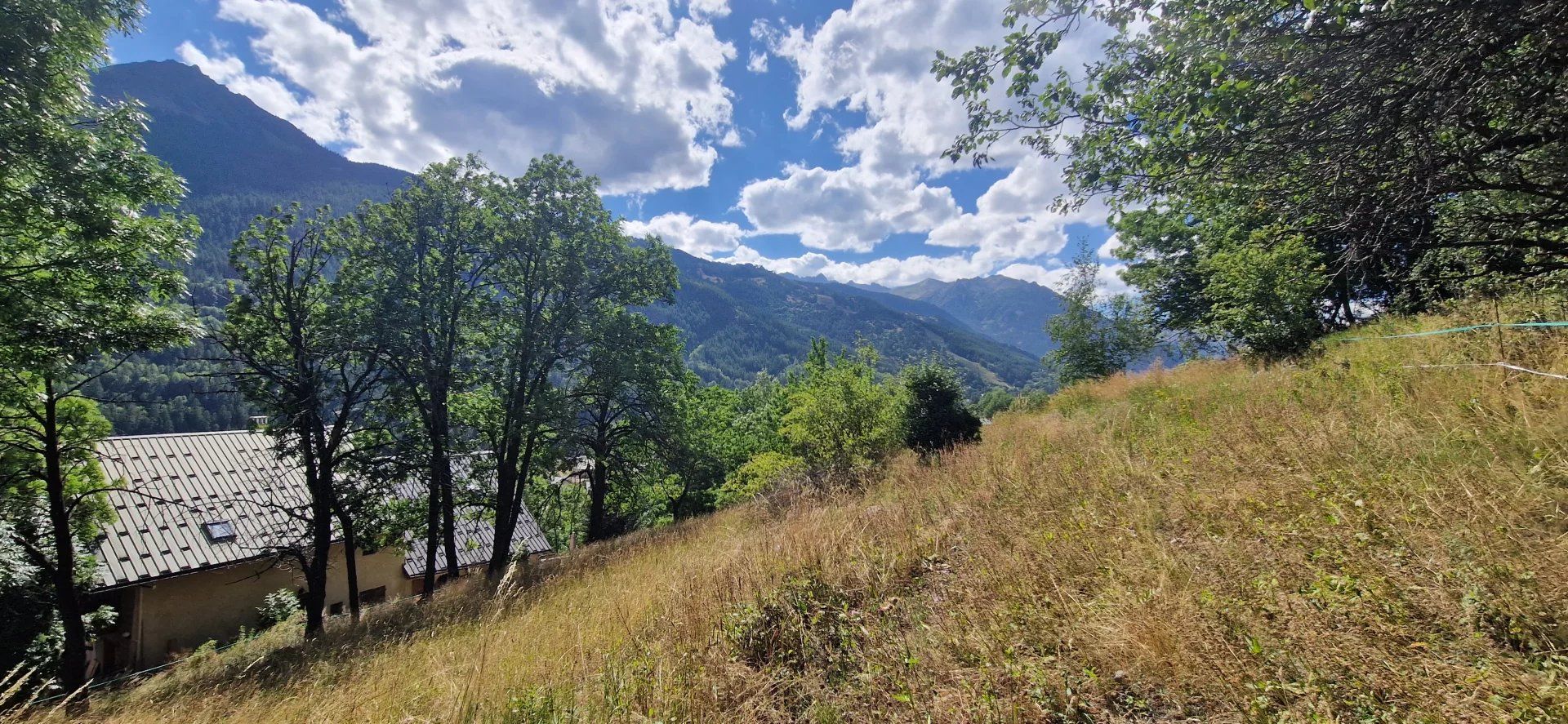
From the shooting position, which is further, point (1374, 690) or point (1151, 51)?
point (1151, 51)

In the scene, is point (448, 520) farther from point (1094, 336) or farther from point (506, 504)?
point (1094, 336)

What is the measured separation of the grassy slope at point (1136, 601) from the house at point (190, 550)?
15.3 m

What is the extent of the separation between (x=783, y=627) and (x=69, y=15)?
11.4 meters

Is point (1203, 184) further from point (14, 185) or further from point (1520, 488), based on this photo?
point (14, 185)

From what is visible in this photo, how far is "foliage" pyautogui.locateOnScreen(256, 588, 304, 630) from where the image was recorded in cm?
2155

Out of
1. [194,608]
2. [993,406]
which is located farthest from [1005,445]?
[993,406]

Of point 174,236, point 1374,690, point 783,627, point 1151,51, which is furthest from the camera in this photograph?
point 174,236

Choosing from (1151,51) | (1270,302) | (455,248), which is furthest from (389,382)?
(1270,302)

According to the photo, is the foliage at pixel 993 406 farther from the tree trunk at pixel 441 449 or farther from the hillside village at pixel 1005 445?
the tree trunk at pixel 441 449

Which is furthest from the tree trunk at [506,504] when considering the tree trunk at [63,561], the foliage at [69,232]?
the foliage at [69,232]

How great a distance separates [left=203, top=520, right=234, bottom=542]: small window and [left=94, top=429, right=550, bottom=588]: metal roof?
0.07 meters

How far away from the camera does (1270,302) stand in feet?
37.4

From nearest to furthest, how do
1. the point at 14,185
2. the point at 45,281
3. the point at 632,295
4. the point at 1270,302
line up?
the point at 14,185
the point at 45,281
the point at 1270,302
the point at 632,295

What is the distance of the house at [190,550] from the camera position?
20375 millimetres
